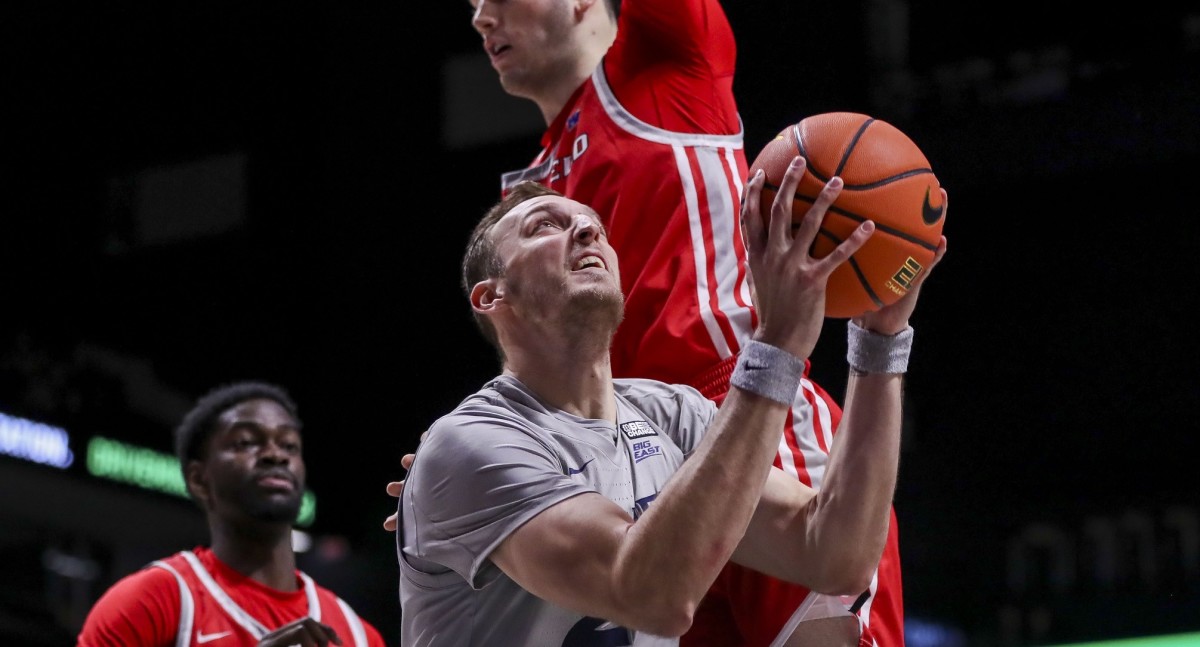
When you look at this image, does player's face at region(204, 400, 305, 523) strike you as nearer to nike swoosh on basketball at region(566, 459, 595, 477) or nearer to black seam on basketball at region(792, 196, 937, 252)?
nike swoosh on basketball at region(566, 459, 595, 477)

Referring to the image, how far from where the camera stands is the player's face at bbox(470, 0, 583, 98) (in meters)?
3.57

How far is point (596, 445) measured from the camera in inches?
100

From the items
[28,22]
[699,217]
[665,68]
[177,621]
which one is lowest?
[177,621]

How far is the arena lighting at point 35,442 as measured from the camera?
10.8 m

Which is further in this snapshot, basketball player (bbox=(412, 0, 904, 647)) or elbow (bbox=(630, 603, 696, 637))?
basketball player (bbox=(412, 0, 904, 647))

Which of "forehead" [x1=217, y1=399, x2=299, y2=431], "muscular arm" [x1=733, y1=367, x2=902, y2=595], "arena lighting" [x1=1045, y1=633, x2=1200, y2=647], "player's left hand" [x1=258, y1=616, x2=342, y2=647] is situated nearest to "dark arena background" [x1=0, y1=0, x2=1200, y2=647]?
"arena lighting" [x1=1045, y1=633, x2=1200, y2=647]

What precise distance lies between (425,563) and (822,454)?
936mm

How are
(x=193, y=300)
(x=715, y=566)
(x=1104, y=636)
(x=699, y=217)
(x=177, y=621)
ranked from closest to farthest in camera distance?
(x=715, y=566), (x=699, y=217), (x=177, y=621), (x=1104, y=636), (x=193, y=300)

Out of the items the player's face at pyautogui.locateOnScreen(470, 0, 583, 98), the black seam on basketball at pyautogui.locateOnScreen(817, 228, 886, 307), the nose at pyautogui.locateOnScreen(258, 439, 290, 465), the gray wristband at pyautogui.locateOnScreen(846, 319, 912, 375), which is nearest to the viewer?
the black seam on basketball at pyautogui.locateOnScreen(817, 228, 886, 307)

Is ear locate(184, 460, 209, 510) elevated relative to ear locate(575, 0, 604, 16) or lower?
lower

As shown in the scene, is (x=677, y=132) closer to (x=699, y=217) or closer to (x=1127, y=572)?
(x=699, y=217)

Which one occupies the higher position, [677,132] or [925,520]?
[677,132]

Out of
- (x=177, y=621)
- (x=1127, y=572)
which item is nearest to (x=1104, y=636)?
(x=1127, y=572)

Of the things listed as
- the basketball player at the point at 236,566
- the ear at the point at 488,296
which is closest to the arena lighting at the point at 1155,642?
the basketball player at the point at 236,566
